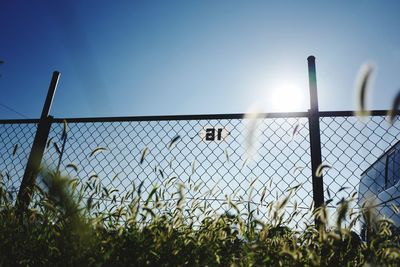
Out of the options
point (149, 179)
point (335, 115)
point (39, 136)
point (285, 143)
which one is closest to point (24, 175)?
point (39, 136)

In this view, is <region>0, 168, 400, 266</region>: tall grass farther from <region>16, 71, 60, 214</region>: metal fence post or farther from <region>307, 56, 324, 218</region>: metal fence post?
<region>16, 71, 60, 214</region>: metal fence post

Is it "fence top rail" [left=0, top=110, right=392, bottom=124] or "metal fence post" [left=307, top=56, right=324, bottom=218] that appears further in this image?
"fence top rail" [left=0, top=110, right=392, bottom=124]

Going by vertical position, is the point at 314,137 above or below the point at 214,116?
below

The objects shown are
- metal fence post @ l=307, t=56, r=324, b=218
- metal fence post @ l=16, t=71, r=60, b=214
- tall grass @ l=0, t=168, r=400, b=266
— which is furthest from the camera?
metal fence post @ l=16, t=71, r=60, b=214

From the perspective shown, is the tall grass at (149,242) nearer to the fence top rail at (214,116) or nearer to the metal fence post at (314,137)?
the metal fence post at (314,137)

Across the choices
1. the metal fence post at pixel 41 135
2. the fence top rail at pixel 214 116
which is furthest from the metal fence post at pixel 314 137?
the metal fence post at pixel 41 135

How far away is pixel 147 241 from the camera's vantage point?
142 cm

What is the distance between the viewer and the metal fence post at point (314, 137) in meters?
2.26

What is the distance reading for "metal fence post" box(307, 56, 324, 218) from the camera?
7.43 ft

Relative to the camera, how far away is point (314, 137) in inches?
97.7

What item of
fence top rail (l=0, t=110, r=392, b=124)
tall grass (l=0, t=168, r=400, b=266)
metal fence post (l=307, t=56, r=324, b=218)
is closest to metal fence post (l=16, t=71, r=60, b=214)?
fence top rail (l=0, t=110, r=392, b=124)

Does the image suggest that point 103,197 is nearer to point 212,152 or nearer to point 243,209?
point 243,209

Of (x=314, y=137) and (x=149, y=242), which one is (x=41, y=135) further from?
(x=314, y=137)

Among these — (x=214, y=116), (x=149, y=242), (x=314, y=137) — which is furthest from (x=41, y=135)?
(x=314, y=137)
